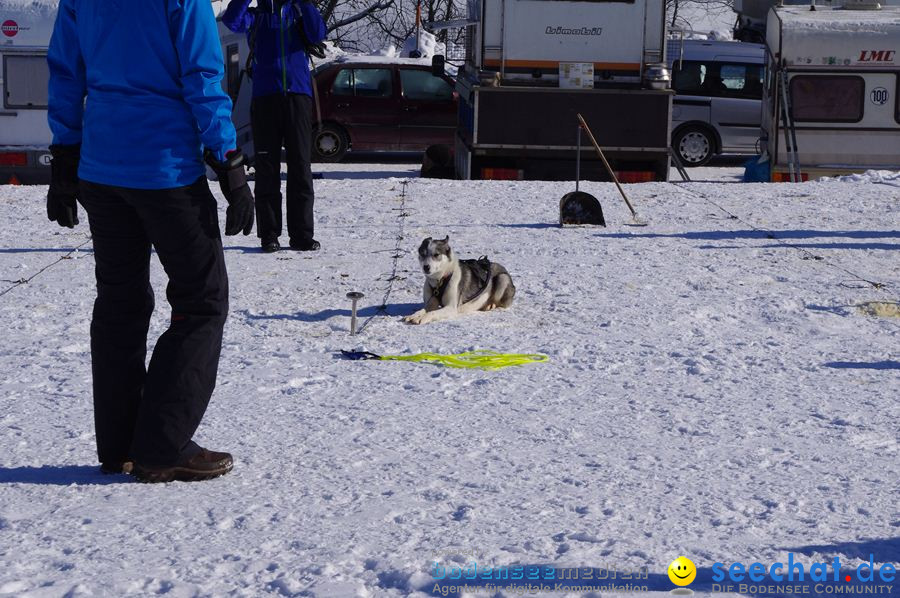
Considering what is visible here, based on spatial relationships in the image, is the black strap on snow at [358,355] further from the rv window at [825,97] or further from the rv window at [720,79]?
the rv window at [720,79]

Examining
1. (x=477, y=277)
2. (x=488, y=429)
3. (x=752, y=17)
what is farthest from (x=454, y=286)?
(x=752, y=17)

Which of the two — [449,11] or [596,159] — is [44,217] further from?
[449,11]

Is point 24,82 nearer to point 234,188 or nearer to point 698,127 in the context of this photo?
point 698,127

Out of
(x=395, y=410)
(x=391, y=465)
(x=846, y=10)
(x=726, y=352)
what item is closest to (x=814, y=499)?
(x=391, y=465)

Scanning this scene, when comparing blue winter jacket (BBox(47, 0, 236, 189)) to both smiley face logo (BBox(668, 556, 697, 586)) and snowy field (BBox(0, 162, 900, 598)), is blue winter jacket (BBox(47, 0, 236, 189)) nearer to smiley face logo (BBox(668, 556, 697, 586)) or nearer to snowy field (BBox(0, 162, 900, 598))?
snowy field (BBox(0, 162, 900, 598))

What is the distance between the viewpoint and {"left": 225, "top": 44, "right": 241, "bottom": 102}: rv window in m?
15.2

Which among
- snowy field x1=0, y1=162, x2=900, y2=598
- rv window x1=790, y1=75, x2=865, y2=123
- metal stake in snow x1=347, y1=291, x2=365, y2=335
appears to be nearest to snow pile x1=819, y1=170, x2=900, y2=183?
rv window x1=790, y1=75, x2=865, y2=123

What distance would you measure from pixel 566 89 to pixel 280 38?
5551 millimetres

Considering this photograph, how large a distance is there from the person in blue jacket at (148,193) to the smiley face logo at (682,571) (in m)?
1.44

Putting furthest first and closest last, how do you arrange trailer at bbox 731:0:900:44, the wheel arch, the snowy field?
trailer at bbox 731:0:900:44, the wheel arch, the snowy field

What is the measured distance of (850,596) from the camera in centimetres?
293

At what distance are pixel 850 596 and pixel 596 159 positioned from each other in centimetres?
1012

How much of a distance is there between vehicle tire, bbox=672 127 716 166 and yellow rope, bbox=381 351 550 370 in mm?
13464

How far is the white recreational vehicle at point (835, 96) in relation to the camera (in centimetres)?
1401
